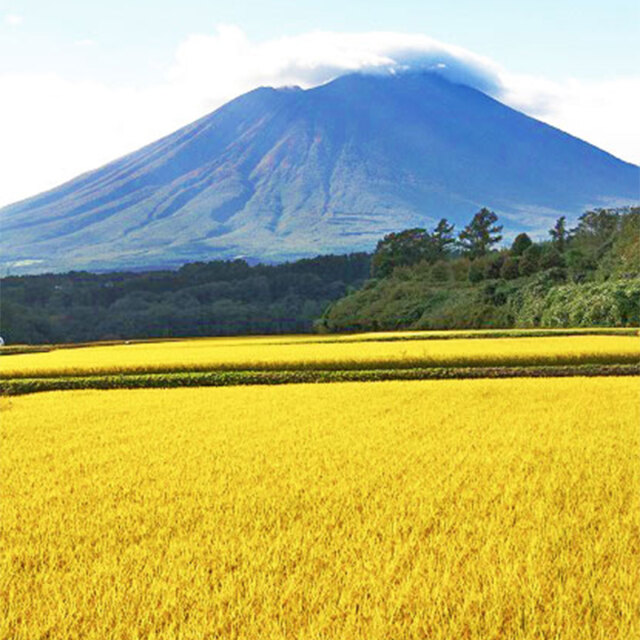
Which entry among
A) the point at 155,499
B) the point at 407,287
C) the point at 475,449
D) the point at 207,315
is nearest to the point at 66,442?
the point at 155,499

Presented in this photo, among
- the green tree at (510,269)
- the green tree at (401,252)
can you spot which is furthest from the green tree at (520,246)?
the green tree at (401,252)

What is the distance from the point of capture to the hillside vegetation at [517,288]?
39.6 m

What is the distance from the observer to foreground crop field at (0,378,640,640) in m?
4.83

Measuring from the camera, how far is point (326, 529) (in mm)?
6539

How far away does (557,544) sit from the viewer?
19.9ft

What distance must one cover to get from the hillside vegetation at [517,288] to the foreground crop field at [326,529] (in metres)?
28.3

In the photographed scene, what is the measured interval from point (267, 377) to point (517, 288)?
3007 centimetres

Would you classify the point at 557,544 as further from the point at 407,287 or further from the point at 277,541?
the point at 407,287

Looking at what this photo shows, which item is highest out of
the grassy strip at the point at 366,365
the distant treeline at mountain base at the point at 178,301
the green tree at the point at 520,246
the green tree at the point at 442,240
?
the green tree at the point at 442,240

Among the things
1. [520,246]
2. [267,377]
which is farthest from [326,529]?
[520,246]

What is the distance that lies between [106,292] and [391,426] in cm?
7119

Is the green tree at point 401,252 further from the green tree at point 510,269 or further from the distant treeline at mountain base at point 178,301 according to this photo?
the green tree at point 510,269

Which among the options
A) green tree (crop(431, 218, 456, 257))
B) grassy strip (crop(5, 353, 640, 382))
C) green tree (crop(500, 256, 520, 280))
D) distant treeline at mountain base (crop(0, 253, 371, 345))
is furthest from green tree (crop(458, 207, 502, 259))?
grassy strip (crop(5, 353, 640, 382))

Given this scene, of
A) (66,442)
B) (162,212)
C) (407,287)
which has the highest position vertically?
(162,212)
